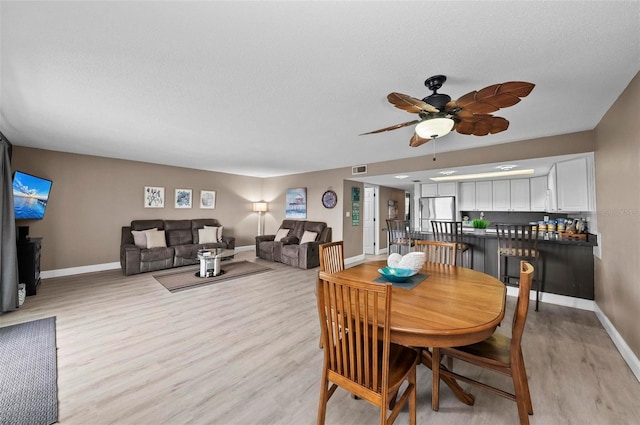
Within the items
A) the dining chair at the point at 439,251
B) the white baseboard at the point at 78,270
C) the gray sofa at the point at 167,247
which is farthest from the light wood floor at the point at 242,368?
the white baseboard at the point at 78,270

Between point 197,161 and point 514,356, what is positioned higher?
point 197,161

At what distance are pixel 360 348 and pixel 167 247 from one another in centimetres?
526

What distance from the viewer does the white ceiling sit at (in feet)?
4.42

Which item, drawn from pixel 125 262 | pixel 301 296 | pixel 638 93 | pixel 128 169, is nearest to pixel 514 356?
pixel 638 93

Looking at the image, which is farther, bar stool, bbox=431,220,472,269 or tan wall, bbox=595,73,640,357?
bar stool, bbox=431,220,472,269

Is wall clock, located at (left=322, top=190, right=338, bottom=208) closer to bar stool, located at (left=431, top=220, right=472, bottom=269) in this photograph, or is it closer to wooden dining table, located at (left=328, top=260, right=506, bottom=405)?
bar stool, located at (left=431, top=220, right=472, bottom=269)

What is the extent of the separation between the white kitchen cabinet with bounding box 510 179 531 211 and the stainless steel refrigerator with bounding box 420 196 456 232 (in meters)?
1.15

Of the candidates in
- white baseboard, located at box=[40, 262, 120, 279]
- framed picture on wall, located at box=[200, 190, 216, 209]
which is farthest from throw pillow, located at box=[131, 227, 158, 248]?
framed picture on wall, located at box=[200, 190, 216, 209]

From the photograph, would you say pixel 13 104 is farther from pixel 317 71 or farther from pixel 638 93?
pixel 638 93

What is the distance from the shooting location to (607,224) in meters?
2.60

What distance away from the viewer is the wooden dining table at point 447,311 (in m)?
1.14

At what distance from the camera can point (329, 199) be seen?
20.4 ft

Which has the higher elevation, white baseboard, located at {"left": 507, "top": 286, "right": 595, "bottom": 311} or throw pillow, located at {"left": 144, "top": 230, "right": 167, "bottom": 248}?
throw pillow, located at {"left": 144, "top": 230, "right": 167, "bottom": 248}

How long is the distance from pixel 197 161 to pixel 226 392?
16.1 feet
